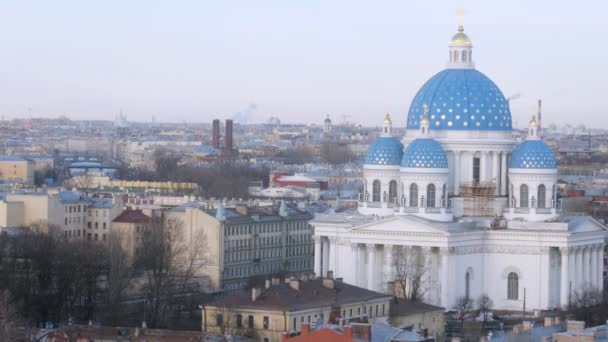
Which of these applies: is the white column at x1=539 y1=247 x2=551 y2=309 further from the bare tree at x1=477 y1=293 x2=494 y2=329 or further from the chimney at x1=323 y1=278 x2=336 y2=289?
the chimney at x1=323 y1=278 x2=336 y2=289

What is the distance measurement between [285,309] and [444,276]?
50.2ft

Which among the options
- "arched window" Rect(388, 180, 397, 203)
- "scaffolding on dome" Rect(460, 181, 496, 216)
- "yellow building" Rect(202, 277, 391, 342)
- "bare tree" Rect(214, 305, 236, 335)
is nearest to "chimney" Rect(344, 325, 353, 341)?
"yellow building" Rect(202, 277, 391, 342)

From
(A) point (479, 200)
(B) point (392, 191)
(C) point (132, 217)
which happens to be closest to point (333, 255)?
(B) point (392, 191)

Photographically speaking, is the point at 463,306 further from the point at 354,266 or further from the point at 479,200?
the point at 479,200

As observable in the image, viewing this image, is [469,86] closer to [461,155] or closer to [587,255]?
[461,155]

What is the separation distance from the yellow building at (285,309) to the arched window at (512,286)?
1178 centimetres

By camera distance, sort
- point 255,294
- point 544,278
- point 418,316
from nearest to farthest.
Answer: point 255,294
point 418,316
point 544,278

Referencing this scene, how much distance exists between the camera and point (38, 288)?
74.6 metres

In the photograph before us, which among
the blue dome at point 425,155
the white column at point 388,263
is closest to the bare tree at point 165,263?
the white column at point 388,263

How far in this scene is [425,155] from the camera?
3219 inches

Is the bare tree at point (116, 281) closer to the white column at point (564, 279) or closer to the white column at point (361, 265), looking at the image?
the white column at point (361, 265)

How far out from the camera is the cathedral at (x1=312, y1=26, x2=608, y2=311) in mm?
80938

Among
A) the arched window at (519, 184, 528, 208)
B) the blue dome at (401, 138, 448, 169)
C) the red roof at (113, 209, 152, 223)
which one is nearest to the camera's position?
the blue dome at (401, 138, 448, 169)

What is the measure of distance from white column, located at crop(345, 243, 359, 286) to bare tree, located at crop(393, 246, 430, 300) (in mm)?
1951
